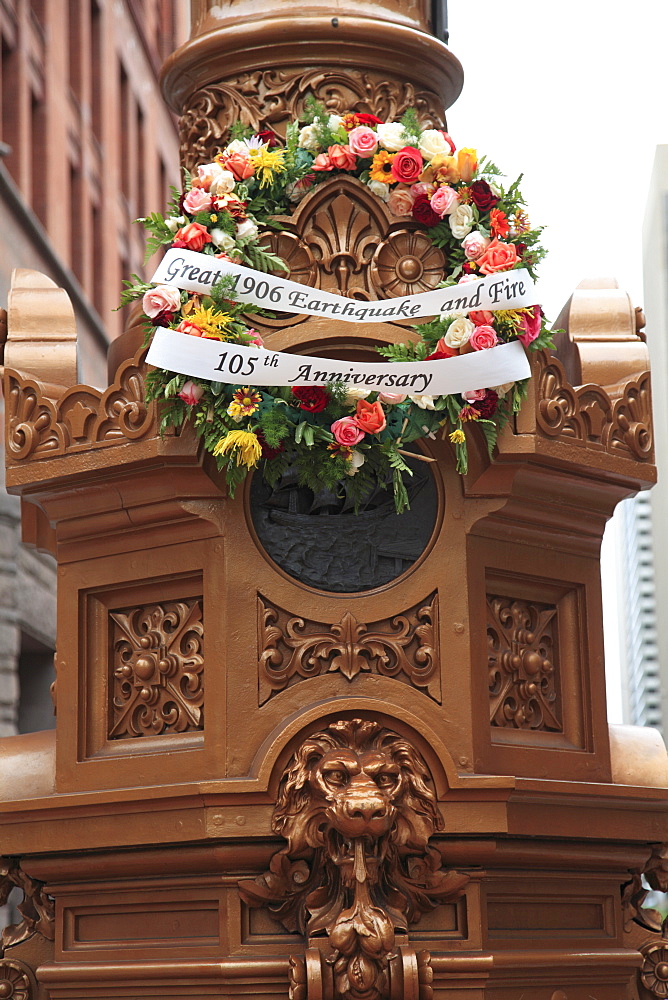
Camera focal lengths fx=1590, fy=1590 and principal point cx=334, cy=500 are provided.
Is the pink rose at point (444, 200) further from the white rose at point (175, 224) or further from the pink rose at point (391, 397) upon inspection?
the white rose at point (175, 224)

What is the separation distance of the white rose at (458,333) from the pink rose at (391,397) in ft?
0.93

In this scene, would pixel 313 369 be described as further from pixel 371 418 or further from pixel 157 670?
pixel 157 670

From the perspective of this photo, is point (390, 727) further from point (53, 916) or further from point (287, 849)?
point (53, 916)

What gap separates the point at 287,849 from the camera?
617cm

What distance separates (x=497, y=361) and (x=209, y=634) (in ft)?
5.25

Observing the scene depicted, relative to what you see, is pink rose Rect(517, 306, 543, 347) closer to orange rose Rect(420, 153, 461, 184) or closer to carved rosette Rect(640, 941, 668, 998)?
orange rose Rect(420, 153, 461, 184)

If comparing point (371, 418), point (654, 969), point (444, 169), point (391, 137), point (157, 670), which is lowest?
point (654, 969)

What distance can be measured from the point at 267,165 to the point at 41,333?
1.32 metres

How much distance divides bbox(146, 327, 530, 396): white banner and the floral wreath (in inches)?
1.8

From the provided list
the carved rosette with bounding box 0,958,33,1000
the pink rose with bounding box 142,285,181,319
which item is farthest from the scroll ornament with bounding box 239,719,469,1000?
the pink rose with bounding box 142,285,181,319

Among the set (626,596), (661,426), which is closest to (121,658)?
(661,426)

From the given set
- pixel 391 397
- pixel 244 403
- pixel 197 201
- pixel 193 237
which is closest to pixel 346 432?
pixel 391 397

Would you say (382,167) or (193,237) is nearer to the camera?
(193,237)

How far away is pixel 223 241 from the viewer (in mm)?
6566
